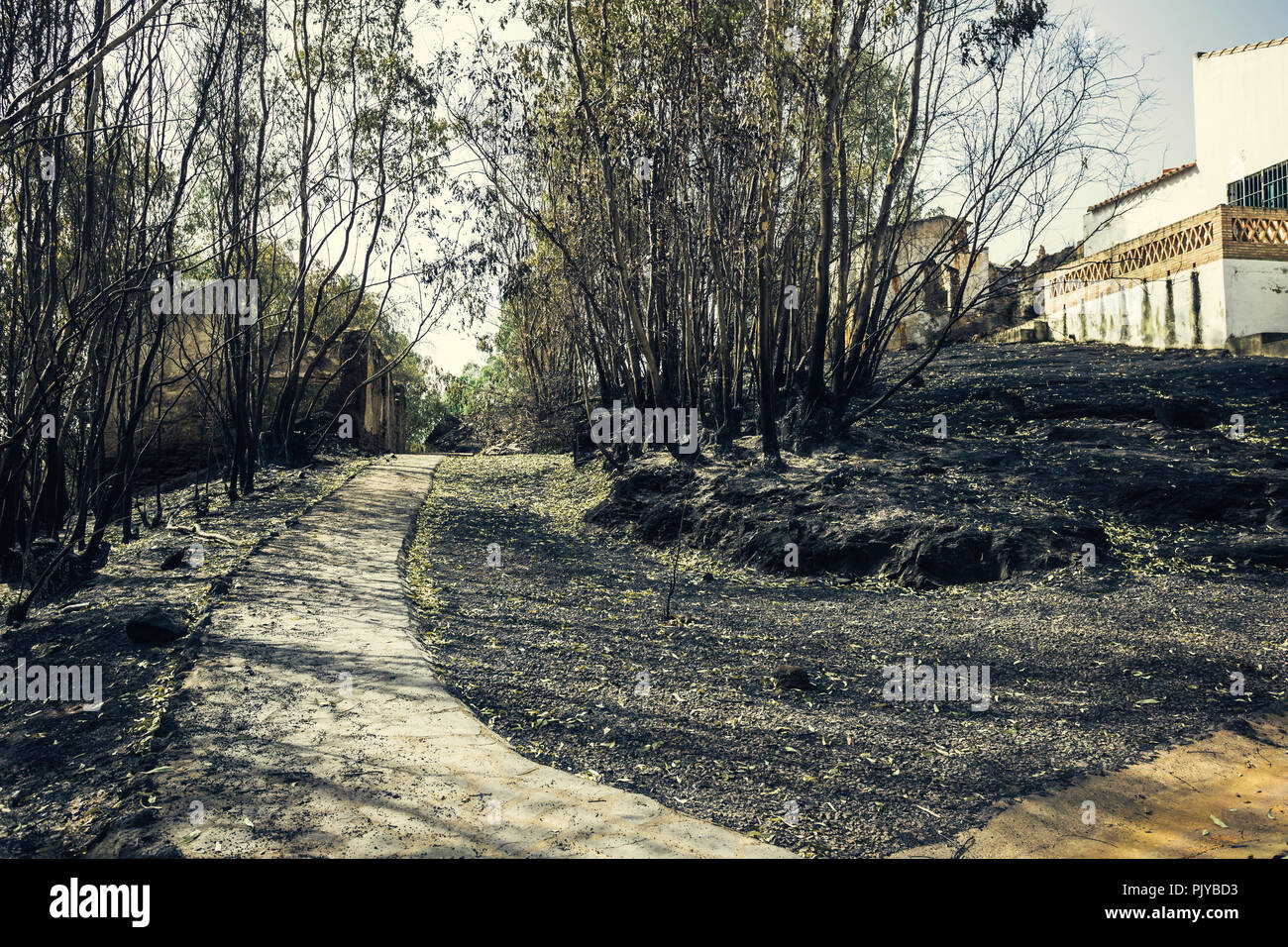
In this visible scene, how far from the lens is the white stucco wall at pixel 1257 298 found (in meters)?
15.0

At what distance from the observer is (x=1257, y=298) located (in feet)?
49.3

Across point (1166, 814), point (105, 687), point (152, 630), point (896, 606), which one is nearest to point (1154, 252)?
point (896, 606)

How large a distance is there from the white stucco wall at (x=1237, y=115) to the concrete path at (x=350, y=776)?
69.0ft

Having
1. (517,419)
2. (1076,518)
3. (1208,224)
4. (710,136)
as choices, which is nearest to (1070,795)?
(1076,518)

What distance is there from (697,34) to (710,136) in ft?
3.77

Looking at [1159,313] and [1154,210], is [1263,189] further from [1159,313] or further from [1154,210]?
[1159,313]

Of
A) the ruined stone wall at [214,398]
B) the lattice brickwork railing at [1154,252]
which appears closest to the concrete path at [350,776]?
the ruined stone wall at [214,398]

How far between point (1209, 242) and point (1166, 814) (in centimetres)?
1466

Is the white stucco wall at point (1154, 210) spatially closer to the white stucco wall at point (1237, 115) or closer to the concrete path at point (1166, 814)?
the white stucco wall at point (1237, 115)

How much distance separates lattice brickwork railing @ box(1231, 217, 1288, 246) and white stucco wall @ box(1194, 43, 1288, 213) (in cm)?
442

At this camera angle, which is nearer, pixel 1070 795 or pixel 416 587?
pixel 1070 795

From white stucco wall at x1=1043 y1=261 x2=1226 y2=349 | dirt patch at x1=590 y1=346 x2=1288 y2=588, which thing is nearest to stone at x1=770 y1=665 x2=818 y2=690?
dirt patch at x1=590 y1=346 x2=1288 y2=588

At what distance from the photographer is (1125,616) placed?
6.52m

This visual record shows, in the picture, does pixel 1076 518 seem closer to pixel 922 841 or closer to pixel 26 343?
pixel 922 841
